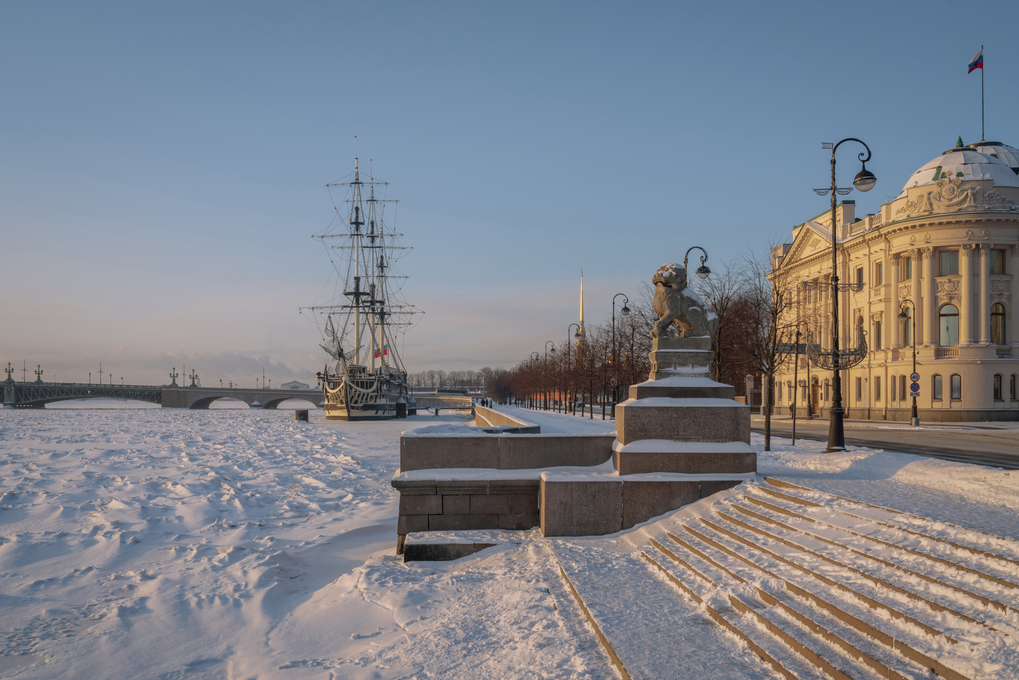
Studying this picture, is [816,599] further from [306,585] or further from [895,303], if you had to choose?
[895,303]

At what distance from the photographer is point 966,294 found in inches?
1638

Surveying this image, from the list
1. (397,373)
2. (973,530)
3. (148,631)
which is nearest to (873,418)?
(973,530)

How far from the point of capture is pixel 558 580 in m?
8.38

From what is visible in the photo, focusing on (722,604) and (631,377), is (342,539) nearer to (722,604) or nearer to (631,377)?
(722,604)

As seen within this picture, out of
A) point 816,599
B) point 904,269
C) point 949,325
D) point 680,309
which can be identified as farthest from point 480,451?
point 904,269

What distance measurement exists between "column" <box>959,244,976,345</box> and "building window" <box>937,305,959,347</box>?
81 cm

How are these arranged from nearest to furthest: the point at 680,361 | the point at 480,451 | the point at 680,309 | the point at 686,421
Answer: the point at 686,421 < the point at 480,451 < the point at 680,361 < the point at 680,309

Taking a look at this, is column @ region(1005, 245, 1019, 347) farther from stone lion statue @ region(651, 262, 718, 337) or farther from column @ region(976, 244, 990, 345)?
stone lion statue @ region(651, 262, 718, 337)

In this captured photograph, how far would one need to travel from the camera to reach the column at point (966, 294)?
41375mm

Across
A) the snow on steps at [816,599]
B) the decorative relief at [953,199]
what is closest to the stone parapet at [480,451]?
the snow on steps at [816,599]

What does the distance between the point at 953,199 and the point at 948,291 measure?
19.4ft

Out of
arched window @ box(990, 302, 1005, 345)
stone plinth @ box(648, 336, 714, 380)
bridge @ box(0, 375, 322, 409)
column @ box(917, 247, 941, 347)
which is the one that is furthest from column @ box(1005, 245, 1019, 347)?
bridge @ box(0, 375, 322, 409)

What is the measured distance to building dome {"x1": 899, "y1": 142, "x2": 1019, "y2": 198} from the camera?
41.9 m

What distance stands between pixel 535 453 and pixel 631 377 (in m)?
23.0
